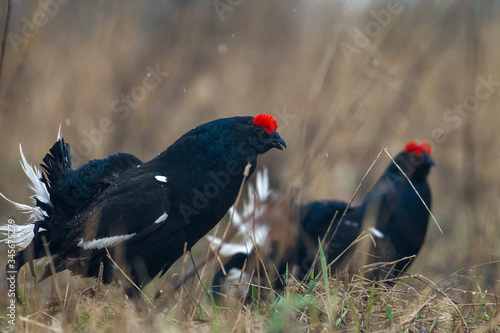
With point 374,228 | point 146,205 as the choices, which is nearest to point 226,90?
point 374,228

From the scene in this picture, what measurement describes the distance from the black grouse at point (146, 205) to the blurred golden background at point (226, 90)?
67.3 inches

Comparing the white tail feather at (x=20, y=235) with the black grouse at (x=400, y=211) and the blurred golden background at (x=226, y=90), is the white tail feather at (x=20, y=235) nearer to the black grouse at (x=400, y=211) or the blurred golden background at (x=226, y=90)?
the blurred golden background at (x=226, y=90)

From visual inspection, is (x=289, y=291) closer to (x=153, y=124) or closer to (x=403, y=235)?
(x=403, y=235)

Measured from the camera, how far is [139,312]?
7.25ft

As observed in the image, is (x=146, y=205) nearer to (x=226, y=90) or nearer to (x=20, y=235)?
(x=20, y=235)

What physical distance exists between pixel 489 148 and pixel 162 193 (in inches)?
152

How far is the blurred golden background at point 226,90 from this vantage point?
532 centimetres

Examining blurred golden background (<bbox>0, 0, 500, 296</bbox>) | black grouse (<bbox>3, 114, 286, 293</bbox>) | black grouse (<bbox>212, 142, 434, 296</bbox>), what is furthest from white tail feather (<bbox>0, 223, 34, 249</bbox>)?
blurred golden background (<bbox>0, 0, 500, 296</bbox>)

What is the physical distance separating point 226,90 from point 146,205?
409 centimetres

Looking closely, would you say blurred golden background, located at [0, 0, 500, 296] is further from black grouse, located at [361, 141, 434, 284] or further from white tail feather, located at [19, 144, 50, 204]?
white tail feather, located at [19, 144, 50, 204]

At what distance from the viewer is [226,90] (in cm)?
657

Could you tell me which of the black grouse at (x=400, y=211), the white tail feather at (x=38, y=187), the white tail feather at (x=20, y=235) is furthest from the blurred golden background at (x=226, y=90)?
the white tail feather at (x=20, y=235)

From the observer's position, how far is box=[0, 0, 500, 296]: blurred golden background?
5316mm

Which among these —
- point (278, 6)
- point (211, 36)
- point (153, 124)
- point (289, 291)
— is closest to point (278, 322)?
point (289, 291)
